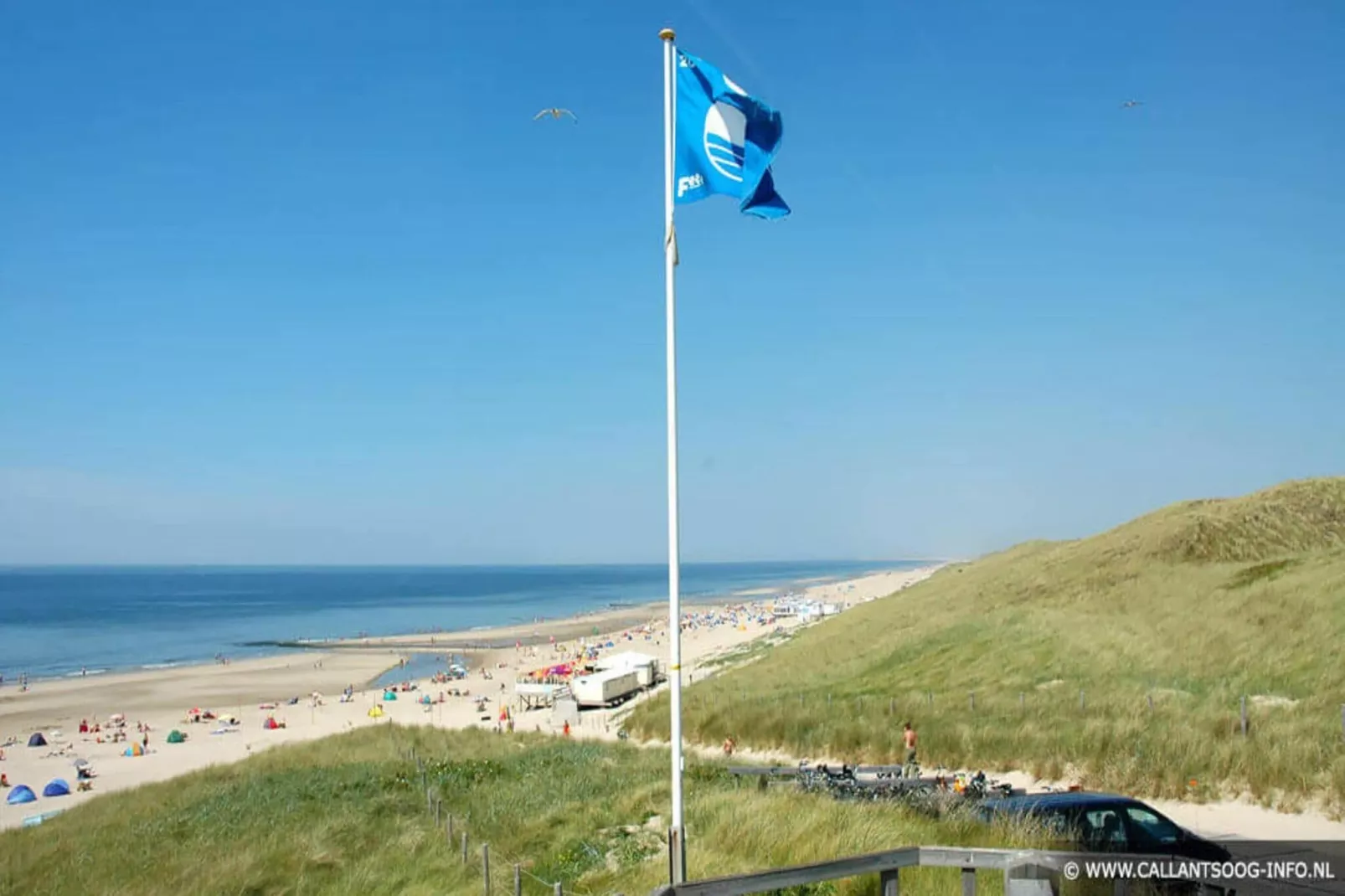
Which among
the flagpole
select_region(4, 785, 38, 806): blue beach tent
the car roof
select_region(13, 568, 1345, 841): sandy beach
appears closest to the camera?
the flagpole

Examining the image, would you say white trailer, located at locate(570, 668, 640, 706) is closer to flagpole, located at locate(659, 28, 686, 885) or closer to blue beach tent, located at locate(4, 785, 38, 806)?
blue beach tent, located at locate(4, 785, 38, 806)

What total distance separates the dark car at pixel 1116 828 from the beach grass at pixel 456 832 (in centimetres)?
65

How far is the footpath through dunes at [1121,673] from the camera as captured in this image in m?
16.5

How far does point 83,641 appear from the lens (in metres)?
94.8

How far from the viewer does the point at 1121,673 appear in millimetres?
25922

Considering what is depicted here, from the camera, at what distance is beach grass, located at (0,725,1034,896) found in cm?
976

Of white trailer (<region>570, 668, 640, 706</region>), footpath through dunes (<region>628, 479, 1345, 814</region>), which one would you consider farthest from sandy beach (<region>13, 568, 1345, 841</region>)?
footpath through dunes (<region>628, 479, 1345, 814</region>)

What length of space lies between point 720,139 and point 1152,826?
27.9 ft

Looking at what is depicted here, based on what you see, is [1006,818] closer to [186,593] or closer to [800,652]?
[800,652]

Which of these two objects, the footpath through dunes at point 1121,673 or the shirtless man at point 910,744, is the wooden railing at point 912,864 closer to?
the footpath through dunes at point 1121,673

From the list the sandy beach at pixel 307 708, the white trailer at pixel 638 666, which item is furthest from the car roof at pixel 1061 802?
the white trailer at pixel 638 666

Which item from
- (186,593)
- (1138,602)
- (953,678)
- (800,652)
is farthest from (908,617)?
(186,593)

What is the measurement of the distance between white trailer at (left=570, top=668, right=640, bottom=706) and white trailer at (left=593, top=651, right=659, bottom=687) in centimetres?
163

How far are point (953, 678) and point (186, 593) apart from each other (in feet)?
665
